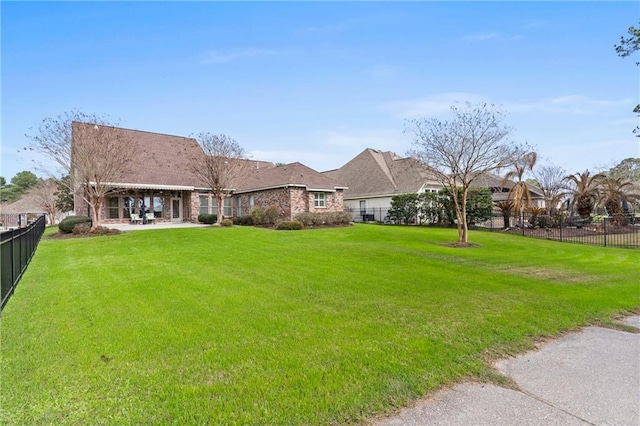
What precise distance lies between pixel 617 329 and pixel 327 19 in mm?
12354

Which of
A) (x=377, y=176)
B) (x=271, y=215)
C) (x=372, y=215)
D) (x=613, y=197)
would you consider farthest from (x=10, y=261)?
(x=613, y=197)

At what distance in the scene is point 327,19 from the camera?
1227 centimetres

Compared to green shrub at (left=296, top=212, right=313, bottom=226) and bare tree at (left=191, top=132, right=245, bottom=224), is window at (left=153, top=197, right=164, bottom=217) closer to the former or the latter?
bare tree at (left=191, top=132, right=245, bottom=224)

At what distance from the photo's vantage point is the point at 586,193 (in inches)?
891

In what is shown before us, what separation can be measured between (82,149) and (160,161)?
33.1ft

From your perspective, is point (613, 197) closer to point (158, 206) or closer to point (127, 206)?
point (158, 206)

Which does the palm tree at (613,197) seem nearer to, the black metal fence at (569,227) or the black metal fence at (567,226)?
the black metal fence at (569,227)

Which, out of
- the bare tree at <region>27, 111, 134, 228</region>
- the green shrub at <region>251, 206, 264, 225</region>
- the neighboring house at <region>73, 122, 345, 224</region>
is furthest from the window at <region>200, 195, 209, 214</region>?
the bare tree at <region>27, 111, 134, 228</region>

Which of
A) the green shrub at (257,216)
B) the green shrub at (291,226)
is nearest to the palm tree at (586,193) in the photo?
the green shrub at (291,226)

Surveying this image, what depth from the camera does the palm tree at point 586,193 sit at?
22578 mm

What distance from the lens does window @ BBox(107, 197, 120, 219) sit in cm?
2388

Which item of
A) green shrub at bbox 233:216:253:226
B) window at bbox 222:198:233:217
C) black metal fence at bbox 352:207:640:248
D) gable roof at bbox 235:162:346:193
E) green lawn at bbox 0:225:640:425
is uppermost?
gable roof at bbox 235:162:346:193

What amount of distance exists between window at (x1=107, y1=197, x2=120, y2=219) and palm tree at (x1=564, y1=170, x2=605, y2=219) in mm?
32914

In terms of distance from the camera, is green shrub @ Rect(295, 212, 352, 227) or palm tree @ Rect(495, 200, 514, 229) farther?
palm tree @ Rect(495, 200, 514, 229)
